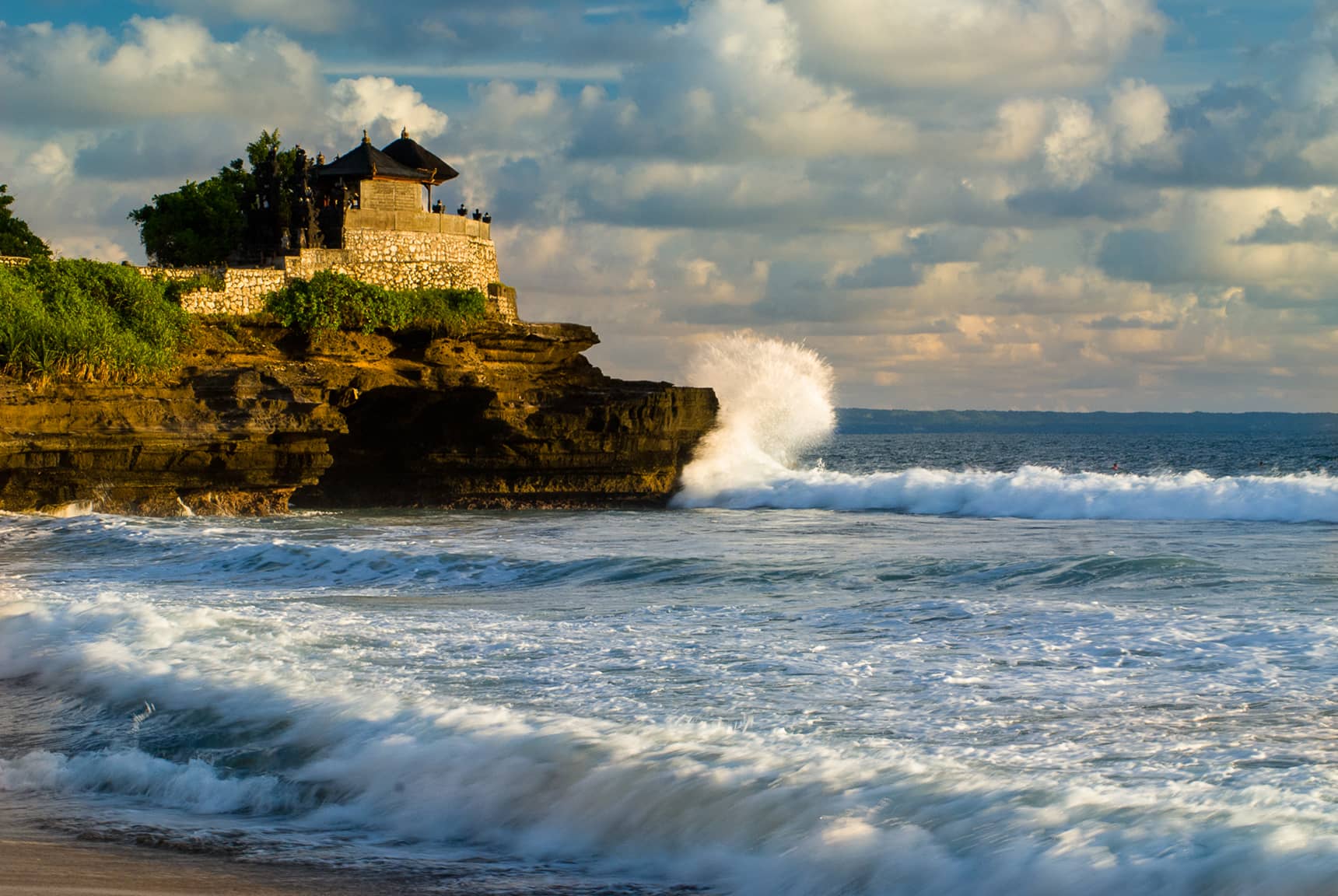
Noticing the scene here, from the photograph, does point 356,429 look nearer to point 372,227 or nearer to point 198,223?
point 372,227

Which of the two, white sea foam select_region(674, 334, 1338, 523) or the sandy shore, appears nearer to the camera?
the sandy shore

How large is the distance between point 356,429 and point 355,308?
283 cm

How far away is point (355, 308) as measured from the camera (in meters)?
30.7

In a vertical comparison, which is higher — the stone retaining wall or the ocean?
the stone retaining wall

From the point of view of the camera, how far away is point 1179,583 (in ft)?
47.9

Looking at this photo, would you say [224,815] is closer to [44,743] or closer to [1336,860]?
[44,743]

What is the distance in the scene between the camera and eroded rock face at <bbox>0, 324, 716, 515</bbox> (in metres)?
25.3

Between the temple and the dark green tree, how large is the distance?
5.72 metres

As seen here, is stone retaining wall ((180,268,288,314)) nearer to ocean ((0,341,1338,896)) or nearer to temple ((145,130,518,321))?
temple ((145,130,518,321))

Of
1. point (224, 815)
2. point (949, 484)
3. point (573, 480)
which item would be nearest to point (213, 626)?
point (224, 815)

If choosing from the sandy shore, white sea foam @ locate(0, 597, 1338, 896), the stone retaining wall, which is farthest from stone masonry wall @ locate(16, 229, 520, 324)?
the sandy shore

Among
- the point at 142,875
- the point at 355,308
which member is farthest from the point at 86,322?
the point at 142,875

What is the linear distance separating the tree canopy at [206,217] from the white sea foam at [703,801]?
28.5 meters

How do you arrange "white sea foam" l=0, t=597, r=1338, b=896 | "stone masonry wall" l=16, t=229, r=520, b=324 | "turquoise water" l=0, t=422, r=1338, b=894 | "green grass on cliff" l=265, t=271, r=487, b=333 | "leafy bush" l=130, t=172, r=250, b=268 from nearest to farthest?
1. "white sea foam" l=0, t=597, r=1338, b=896
2. "turquoise water" l=0, t=422, r=1338, b=894
3. "stone masonry wall" l=16, t=229, r=520, b=324
4. "green grass on cliff" l=265, t=271, r=487, b=333
5. "leafy bush" l=130, t=172, r=250, b=268
